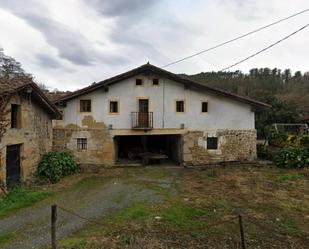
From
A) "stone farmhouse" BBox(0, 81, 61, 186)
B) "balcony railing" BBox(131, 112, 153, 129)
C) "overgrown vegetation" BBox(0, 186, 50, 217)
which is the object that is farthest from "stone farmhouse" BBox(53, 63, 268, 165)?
"overgrown vegetation" BBox(0, 186, 50, 217)

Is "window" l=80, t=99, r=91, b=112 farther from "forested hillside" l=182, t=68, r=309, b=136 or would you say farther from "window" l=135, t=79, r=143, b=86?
"forested hillside" l=182, t=68, r=309, b=136

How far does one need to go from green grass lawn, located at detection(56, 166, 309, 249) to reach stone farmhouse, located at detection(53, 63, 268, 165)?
440 centimetres

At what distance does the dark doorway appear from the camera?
13.4 meters

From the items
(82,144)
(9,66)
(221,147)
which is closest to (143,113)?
(82,144)

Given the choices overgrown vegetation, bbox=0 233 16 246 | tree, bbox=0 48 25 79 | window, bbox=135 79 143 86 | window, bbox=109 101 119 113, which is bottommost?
overgrown vegetation, bbox=0 233 16 246

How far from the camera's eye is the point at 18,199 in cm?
1197

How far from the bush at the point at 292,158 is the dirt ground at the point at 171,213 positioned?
2.17 m

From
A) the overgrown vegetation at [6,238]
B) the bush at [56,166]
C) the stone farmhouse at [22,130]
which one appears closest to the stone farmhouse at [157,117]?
the bush at [56,166]

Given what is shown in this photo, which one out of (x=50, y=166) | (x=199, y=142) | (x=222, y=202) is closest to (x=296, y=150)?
(x=199, y=142)

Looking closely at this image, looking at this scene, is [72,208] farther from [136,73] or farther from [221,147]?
[221,147]

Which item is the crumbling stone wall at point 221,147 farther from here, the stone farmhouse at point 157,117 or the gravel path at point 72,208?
the gravel path at point 72,208

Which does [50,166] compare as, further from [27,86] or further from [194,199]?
[194,199]

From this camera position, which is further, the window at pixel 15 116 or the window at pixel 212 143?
the window at pixel 212 143

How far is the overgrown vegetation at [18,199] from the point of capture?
10984mm
